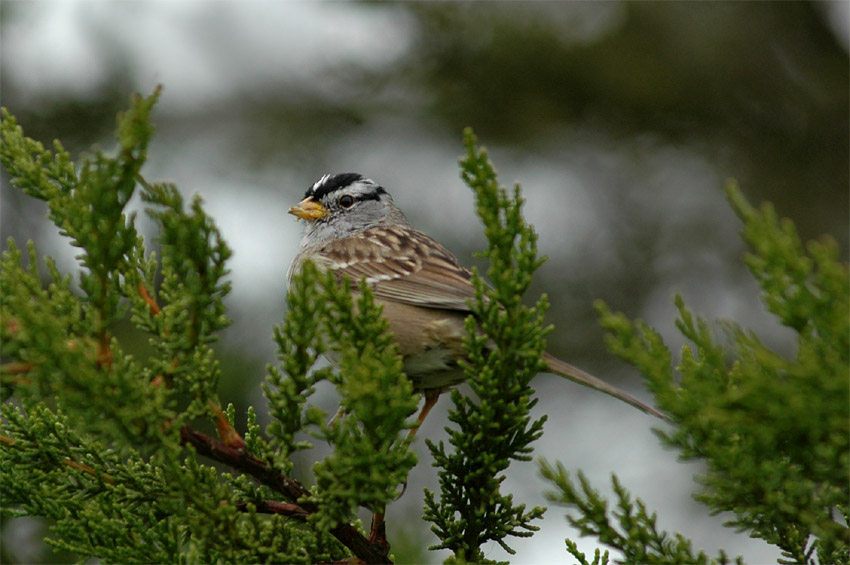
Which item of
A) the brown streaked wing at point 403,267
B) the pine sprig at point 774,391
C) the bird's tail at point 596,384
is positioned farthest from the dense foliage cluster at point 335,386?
the brown streaked wing at point 403,267

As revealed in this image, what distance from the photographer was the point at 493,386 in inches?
92.8

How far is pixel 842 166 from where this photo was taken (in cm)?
807

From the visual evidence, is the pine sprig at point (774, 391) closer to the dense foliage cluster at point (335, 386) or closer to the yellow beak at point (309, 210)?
the dense foliage cluster at point (335, 386)

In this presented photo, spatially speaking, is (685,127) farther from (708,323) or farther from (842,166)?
(708,323)

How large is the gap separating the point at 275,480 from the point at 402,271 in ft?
4.93

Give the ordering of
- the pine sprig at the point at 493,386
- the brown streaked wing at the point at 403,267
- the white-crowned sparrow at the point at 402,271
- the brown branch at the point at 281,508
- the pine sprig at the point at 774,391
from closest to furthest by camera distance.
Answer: the pine sprig at the point at 774,391, the pine sprig at the point at 493,386, the brown branch at the point at 281,508, the white-crowned sparrow at the point at 402,271, the brown streaked wing at the point at 403,267

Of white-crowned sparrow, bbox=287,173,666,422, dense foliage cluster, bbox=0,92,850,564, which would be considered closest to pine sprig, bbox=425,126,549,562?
dense foliage cluster, bbox=0,92,850,564

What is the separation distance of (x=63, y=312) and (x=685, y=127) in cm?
685

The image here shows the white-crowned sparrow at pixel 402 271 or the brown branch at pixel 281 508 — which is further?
the white-crowned sparrow at pixel 402 271

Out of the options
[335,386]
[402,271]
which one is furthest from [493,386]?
[402,271]

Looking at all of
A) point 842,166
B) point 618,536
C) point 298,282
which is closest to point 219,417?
point 298,282

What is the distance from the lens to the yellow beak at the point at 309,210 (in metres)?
4.52

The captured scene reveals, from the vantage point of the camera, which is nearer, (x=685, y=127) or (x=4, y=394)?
(x=4, y=394)

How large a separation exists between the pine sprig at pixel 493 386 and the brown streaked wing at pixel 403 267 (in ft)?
2.42
